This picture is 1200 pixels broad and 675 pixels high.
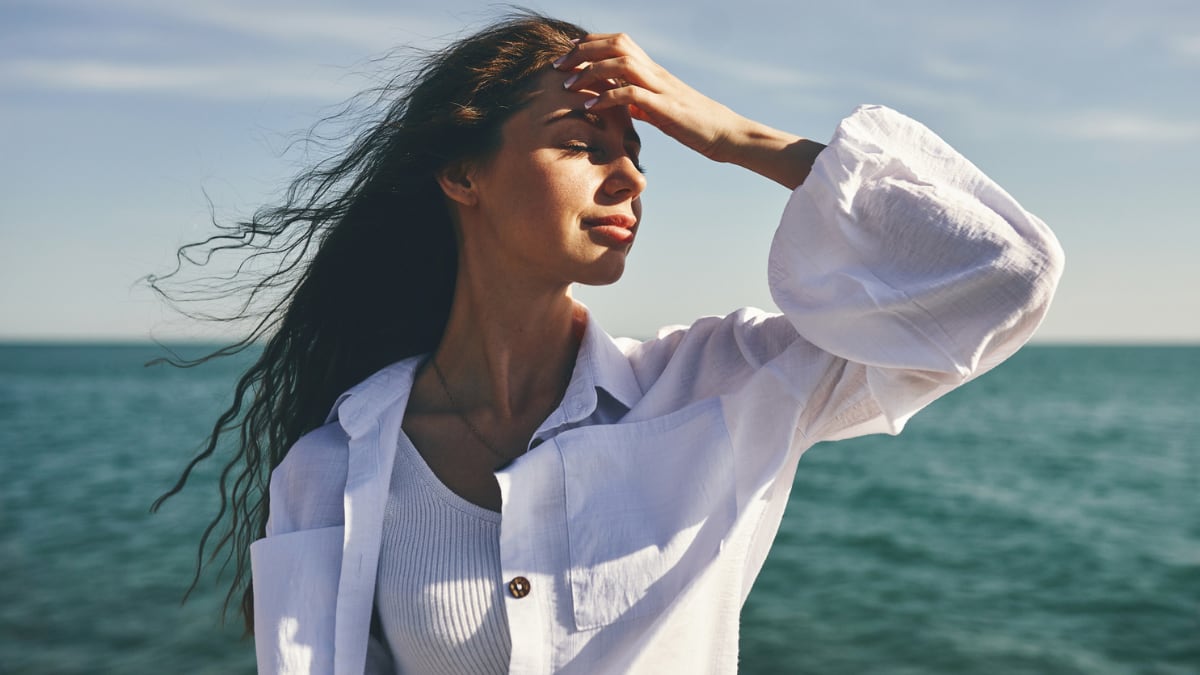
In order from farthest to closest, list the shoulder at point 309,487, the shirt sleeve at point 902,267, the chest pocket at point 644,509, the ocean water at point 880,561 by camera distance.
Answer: the ocean water at point 880,561 < the shoulder at point 309,487 < the chest pocket at point 644,509 < the shirt sleeve at point 902,267

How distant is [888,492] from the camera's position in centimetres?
1709

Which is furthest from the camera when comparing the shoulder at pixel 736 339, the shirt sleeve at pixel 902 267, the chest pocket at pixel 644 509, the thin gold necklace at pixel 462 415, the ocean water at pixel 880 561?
the ocean water at pixel 880 561

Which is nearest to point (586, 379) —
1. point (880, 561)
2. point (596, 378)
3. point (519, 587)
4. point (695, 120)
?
point (596, 378)

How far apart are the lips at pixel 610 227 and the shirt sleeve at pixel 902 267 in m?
0.32

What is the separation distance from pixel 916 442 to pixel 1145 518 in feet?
30.3

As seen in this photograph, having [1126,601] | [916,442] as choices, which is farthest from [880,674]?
[916,442]

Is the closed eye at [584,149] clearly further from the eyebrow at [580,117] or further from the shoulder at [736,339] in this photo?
the shoulder at [736,339]

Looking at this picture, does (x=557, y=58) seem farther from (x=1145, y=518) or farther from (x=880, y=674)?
(x=1145, y=518)

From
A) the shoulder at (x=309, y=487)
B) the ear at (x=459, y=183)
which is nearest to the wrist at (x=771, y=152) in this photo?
the ear at (x=459, y=183)

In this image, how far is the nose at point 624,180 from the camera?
79.5 inches

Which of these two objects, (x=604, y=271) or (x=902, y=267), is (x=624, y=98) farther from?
(x=902, y=267)

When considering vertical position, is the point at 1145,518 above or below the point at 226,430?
below

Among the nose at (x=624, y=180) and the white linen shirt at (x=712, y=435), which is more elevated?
the nose at (x=624, y=180)

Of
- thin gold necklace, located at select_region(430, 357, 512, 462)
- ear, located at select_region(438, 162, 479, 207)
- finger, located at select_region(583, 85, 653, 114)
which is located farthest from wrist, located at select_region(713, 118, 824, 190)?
thin gold necklace, located at select_region(430, 357, 512, 462)
